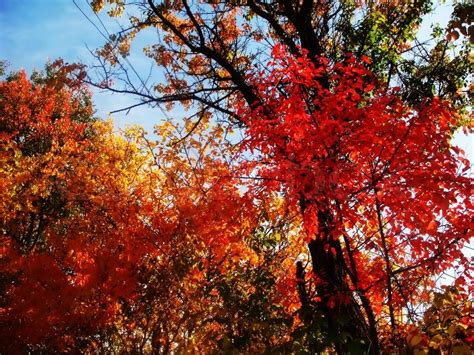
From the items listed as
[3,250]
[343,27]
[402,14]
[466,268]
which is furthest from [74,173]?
[466,268]

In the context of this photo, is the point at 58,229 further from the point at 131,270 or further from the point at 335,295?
the point at 335,295

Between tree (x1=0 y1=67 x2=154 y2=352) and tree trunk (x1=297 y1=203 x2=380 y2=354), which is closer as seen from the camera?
tree trunk (x1=297 y1=203 x2=380 y2=354)

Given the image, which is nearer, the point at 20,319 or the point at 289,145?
the point at 289,145

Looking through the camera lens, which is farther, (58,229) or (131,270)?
(58,229)

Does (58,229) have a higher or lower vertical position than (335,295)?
higher

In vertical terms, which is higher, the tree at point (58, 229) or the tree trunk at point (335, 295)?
the tree at point (58, 229)

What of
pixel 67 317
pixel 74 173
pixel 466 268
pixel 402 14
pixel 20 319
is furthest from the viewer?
pixel 74 173

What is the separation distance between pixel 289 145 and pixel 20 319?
11319 mm

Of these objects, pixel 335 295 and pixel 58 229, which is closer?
pixel 335 295

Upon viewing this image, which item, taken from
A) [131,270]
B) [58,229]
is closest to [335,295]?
[131,270]

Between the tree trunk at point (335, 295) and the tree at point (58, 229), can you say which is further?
the tree at point (58, 229)

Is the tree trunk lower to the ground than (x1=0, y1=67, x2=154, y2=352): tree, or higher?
lower

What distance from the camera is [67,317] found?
11148 mm

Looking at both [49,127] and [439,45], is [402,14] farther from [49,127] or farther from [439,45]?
[49,127]
